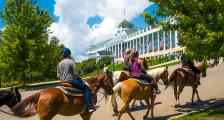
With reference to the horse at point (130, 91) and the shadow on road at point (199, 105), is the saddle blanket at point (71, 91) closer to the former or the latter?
the horse at point (130, 91)

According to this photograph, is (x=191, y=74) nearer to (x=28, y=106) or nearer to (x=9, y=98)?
(x=9, y=98)

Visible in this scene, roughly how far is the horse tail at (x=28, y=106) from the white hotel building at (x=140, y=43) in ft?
217

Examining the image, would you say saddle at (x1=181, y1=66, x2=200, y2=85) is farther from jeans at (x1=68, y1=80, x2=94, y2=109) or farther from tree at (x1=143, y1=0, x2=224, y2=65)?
jeans at (x1=68, y1=80, x2=94, y2=109)

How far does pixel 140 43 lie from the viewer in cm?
12319

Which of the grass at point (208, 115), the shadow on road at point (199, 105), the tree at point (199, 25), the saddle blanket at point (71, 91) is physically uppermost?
the tree at point (199, 25)

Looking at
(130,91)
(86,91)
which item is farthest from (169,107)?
(86,91)

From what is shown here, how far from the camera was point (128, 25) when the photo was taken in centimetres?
16675

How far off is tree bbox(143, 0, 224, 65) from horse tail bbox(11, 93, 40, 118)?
19.9 feet

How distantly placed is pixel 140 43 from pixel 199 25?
360ft

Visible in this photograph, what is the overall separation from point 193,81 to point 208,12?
4380mm

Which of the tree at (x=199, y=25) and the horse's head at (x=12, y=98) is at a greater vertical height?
the tree at (x=199, y=25)

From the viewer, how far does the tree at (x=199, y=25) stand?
13.4 meters

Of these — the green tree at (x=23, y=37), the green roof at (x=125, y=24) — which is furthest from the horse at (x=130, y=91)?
the green roof at (x=125, y=24)

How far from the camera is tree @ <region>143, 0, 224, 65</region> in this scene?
1345 centimetres
